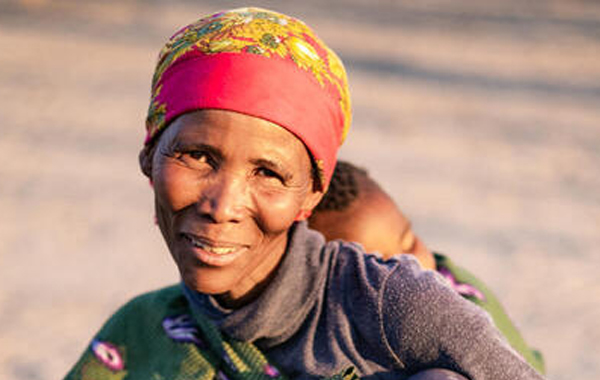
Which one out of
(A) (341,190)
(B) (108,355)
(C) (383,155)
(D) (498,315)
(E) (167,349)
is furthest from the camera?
(C) (383,155)

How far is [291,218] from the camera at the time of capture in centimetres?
207

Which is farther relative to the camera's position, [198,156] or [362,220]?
[362,220]

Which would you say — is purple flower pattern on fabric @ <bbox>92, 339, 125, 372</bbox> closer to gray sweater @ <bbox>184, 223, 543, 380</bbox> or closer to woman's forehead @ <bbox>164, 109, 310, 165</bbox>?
gray sweater @ <bbox>184, 223, 543, 380</bbox>

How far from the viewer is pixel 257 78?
196 cm

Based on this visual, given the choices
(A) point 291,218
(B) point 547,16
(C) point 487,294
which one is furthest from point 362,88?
(A) point 291,218

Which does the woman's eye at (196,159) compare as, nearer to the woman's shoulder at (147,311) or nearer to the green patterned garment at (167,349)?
the green patterned garment at (167,349)

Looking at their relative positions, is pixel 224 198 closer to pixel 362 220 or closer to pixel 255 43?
pixel 255 43

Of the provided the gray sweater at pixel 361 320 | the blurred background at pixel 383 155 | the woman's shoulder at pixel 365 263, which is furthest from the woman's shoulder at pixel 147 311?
the blurred background at pixel 383 155

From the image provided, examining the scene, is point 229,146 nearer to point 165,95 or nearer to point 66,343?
point 165,95

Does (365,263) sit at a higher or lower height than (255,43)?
lower

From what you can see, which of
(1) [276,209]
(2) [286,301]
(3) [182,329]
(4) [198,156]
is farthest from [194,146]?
(3) [182,329]

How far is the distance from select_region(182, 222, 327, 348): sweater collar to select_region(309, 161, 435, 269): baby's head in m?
0.72

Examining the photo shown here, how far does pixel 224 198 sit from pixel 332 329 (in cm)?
46

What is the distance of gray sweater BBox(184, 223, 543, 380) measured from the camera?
6.34 feet
